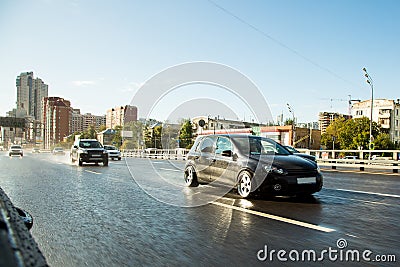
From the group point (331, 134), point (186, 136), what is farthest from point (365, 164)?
point (331, 134)

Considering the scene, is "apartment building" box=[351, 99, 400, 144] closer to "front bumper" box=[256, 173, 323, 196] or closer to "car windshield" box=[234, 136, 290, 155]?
"car windshield" box=[234, 136, 290, 155]

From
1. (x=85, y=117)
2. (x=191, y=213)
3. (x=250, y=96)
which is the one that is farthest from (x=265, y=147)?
(x=85, y=117)

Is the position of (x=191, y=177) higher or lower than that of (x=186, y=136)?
lower

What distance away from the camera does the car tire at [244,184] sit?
774 cm

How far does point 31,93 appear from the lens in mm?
121500

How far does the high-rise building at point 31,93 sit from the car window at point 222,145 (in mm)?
118408

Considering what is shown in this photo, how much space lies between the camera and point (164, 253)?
392 cm

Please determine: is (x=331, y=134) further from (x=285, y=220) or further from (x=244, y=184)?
(x=285, y=220)

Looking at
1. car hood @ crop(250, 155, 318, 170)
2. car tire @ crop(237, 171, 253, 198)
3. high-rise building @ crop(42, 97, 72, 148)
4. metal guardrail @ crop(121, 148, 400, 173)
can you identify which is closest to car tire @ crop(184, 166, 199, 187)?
car tire @ crop(237, 171, 253, 198)

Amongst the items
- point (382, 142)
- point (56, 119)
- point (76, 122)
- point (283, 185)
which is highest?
point (56, 119)

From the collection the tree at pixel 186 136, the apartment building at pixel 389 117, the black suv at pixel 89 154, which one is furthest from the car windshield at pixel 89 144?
the apartment building at pixel 389 117

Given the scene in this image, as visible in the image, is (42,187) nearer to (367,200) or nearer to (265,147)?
(265,147)

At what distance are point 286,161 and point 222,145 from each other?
6.05 feet

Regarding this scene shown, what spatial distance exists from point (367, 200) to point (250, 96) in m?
4.09
